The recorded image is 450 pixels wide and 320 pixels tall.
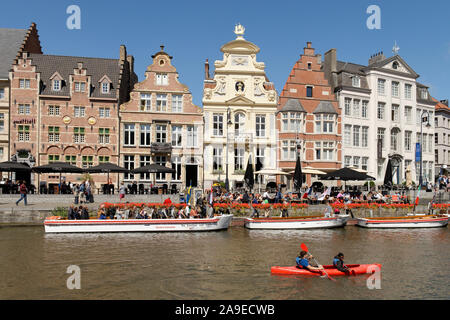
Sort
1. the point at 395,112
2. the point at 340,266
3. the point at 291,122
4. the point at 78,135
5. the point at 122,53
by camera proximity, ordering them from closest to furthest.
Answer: the point at 340,266 → the point at 78,135 → the point at 291,122 → the point at 122,53 → the point at 395,112

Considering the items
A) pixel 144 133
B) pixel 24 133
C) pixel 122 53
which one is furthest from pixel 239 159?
pixel 24 133

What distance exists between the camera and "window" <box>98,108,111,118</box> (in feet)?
131

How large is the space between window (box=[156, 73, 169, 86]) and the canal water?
66.5 feet

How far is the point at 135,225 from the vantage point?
943 inches

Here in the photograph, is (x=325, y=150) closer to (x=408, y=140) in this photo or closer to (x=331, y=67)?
(x=331, y=67)

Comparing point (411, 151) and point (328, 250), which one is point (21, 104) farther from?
point (411, 151)

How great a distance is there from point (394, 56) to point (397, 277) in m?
38.7

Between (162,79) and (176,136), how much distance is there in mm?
5728

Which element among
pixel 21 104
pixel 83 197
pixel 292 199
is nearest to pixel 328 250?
pixel 292 199

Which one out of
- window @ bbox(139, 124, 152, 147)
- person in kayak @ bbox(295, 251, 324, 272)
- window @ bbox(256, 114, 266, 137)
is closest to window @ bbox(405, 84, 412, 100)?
window @ bbox(256, 114, 266, 137)

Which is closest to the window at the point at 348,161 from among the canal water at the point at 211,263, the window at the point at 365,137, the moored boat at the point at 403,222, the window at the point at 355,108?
the window at the point at 365,137

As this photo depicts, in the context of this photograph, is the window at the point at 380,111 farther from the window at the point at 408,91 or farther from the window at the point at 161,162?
the window at the point at 161,162

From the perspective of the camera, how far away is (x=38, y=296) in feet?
40.2

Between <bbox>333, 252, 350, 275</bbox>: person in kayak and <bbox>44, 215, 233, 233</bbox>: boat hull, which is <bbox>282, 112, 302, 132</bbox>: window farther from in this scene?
<bbox>333, 252, 350, 275</bbox>: person in kayak
